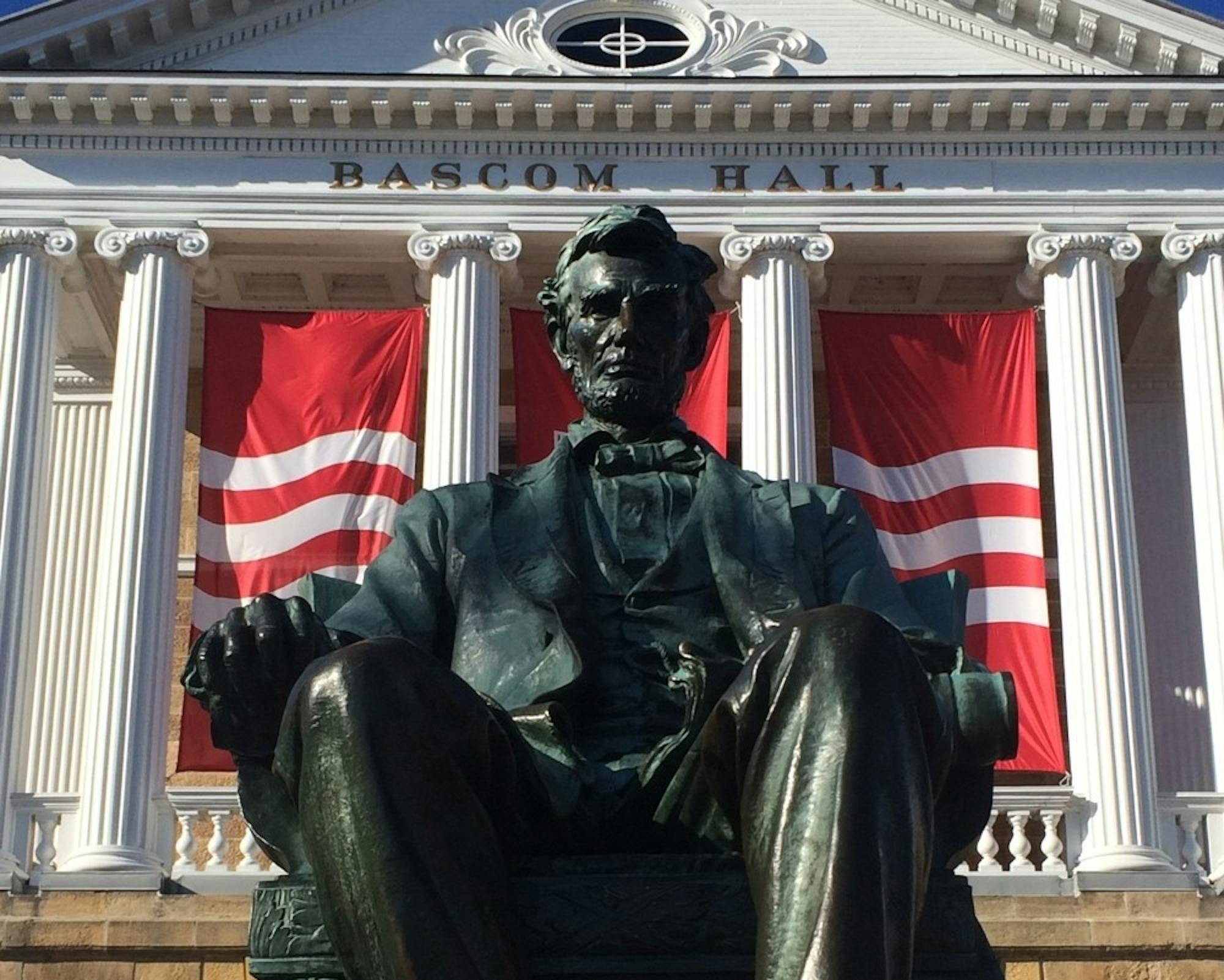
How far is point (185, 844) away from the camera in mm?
20188

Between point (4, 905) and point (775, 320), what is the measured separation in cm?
830

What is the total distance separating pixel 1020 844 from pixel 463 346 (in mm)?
6469

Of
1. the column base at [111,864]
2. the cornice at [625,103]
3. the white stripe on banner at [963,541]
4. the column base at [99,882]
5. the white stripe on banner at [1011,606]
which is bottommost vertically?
the column base at [99,882]

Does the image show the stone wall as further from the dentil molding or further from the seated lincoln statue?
the seated lincoln statue

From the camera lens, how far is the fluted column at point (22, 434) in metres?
21.1

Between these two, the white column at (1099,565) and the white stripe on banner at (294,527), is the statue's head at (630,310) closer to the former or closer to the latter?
the white column at (1099,565)

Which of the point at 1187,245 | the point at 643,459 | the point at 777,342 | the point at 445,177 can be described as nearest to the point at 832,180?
the point at 777,342


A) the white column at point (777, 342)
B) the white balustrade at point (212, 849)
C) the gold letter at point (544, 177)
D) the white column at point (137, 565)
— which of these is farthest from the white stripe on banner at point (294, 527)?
the gold letter at point (544, 177)

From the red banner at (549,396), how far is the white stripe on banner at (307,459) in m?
1.02

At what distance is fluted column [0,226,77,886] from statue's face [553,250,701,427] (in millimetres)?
16698

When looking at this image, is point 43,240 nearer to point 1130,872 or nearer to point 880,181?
point 880,181

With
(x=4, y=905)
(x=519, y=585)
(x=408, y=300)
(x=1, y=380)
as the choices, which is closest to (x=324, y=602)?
(x=519, y=585)

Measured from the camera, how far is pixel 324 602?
4281 mm

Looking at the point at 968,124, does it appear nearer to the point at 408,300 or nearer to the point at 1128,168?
the point at 1128,168
